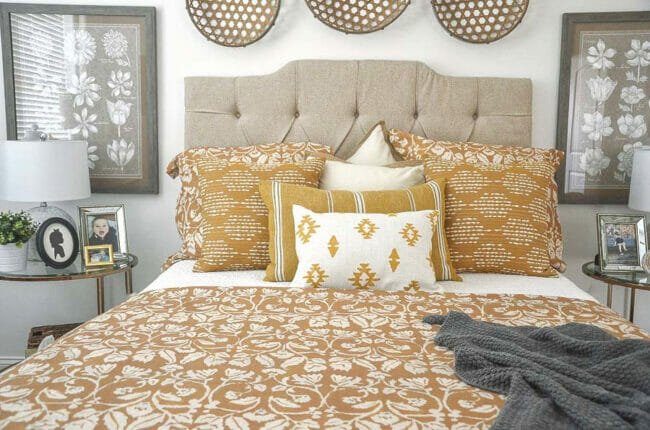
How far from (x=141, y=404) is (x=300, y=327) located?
489mm

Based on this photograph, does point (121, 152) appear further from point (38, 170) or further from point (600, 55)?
point (600, 55)

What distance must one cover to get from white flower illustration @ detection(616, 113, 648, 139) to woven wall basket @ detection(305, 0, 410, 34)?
1.15 metres

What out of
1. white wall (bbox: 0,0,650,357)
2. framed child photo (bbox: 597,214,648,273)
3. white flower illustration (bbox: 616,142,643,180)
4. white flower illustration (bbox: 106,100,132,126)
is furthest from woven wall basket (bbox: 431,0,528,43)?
white flower illustration (bbox: 106,100,132,126)

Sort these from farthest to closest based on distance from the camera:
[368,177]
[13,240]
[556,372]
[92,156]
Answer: [92,156], [13,240], [368,177], [556,372]

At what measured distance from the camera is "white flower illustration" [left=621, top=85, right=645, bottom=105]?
8.50 ft

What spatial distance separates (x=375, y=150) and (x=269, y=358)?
4.64 feet

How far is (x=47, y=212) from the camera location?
2.44 meters

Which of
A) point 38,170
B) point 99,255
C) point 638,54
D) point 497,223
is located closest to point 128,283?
point 99,255

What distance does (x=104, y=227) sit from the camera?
250 centimetres

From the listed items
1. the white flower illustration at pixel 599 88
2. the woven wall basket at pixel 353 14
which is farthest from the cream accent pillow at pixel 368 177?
the white flower illustration at pixel 599 88

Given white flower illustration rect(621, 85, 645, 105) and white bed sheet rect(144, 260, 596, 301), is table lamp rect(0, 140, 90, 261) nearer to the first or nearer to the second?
white bed sheet rect(144, 260, 596, 301)

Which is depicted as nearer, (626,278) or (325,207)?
(325,207)

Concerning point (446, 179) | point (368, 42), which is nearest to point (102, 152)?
point (368, 42)

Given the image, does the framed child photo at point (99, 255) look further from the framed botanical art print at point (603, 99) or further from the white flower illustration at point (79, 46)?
the framed botanical art print at point (603, 99)
